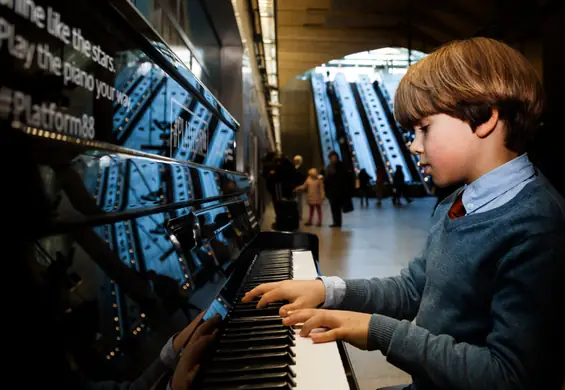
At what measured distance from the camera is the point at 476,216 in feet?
3.10

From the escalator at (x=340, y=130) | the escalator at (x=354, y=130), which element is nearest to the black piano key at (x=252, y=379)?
the escalator at (x=340, y=130)

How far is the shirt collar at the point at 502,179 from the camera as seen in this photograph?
933 mm

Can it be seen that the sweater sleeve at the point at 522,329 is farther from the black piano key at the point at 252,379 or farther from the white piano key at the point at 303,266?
the white piano key at the point at 303,266

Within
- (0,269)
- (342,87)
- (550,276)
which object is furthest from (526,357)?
(342,87)

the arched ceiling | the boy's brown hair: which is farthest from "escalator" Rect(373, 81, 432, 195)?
the boy's brown hair

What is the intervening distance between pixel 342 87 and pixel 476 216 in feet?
92.5

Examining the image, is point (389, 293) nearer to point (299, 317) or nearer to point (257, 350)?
point (299, 317)

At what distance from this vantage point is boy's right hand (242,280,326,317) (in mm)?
1128

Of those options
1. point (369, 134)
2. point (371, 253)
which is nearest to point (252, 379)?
point (371, 253)

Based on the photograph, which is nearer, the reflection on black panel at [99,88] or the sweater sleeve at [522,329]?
the reflection on black panel at [99,88]

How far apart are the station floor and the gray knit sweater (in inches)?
63.9

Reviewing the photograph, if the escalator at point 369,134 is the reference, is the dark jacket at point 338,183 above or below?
below

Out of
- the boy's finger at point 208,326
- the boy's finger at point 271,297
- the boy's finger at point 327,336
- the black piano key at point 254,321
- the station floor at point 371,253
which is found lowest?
the station floor at point 371,253

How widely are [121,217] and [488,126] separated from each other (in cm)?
83
